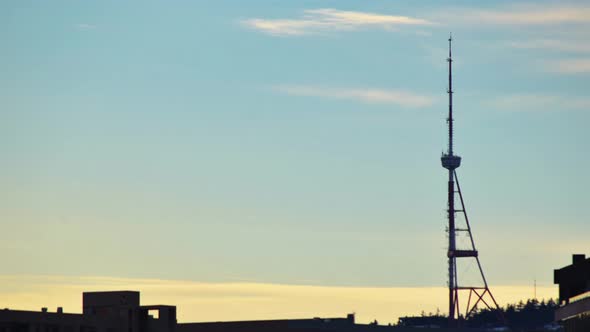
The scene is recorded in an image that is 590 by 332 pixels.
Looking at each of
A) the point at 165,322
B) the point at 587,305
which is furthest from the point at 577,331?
the point at 165,322

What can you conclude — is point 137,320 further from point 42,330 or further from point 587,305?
point 587,305

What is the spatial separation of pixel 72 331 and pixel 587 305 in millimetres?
54966

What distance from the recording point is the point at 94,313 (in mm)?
198250

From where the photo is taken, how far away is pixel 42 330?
186 meters

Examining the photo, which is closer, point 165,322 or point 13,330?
point 13,330

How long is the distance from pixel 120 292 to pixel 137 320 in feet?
15.7

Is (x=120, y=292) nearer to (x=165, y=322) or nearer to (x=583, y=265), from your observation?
(x=165, y=322)

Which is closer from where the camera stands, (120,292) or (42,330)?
(42,330)

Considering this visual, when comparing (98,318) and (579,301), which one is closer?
(579,301)

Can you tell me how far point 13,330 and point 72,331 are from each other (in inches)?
295

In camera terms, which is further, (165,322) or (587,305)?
(165,322)

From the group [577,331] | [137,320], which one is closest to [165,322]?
[137,320]

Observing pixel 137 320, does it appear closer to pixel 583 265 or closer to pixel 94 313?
pixel 94 313

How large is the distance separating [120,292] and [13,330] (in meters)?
17.7
